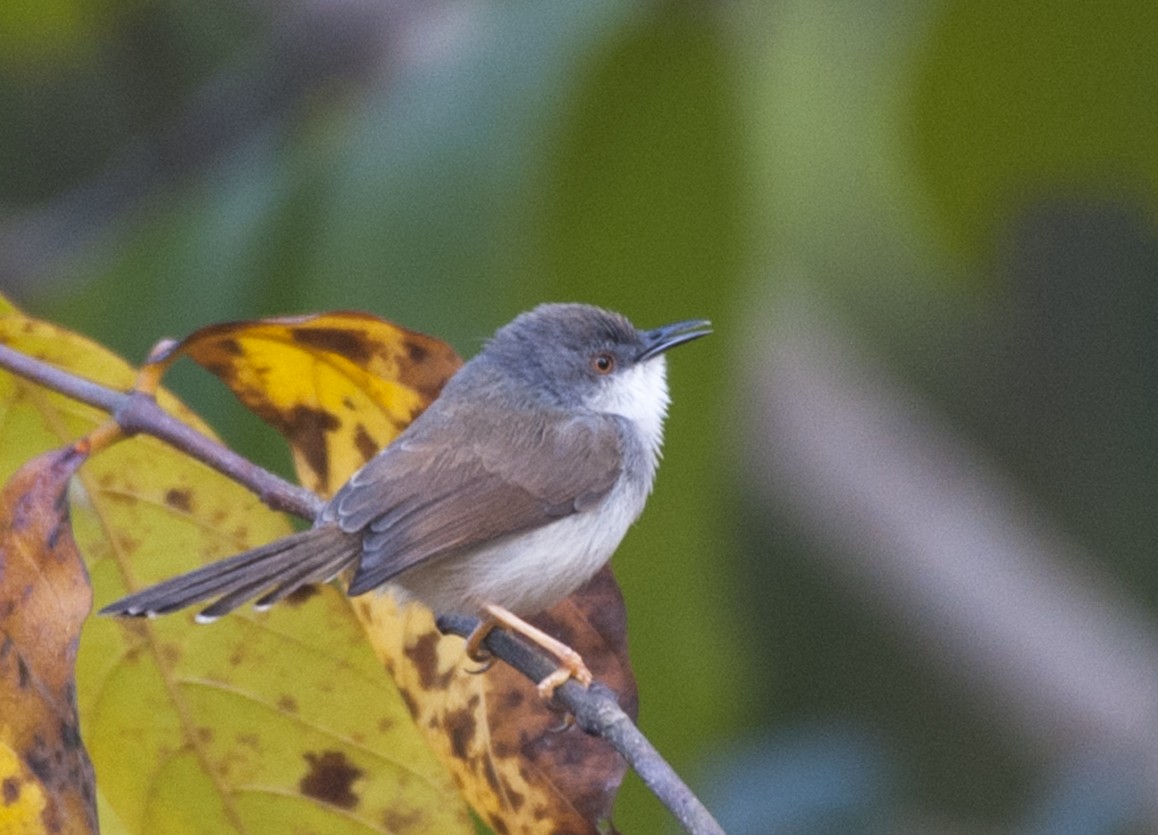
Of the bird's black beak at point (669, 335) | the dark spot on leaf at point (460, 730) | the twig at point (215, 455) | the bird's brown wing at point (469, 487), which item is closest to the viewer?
the twig at point (215, 455)

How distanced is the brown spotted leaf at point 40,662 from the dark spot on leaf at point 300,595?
41cm

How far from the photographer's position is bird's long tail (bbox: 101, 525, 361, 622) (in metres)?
2.38

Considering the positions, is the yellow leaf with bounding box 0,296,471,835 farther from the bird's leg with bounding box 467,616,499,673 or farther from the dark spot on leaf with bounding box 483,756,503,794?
the bird's leg with bounding box 467,616,499,673

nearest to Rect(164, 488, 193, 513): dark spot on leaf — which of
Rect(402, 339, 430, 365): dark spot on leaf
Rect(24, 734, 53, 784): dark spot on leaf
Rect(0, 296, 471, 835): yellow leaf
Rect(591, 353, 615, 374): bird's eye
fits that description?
Rect(0, 296, 471, 835): yellow leaf

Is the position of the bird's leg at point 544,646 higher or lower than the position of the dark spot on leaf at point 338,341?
lower

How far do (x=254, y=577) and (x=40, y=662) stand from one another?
0.49 meters

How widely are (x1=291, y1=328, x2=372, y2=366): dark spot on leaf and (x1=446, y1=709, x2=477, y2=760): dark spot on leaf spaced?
0.54 m

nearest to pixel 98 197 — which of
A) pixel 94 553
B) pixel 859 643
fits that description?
pixel 94 553

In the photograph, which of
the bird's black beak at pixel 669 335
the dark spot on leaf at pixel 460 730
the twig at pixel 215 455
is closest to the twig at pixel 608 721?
the twig at pixel 215 455

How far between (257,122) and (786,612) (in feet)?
10.3

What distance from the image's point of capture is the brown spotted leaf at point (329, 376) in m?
2.51

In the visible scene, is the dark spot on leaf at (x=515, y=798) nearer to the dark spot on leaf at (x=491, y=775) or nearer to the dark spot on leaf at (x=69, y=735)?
the dark spot on leaf at (x=491, y=775)

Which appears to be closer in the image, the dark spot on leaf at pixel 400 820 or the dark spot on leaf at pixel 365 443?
the dark spot on leaf at pixel 400 820

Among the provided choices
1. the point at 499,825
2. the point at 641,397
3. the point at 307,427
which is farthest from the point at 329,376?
the point at 641,397
